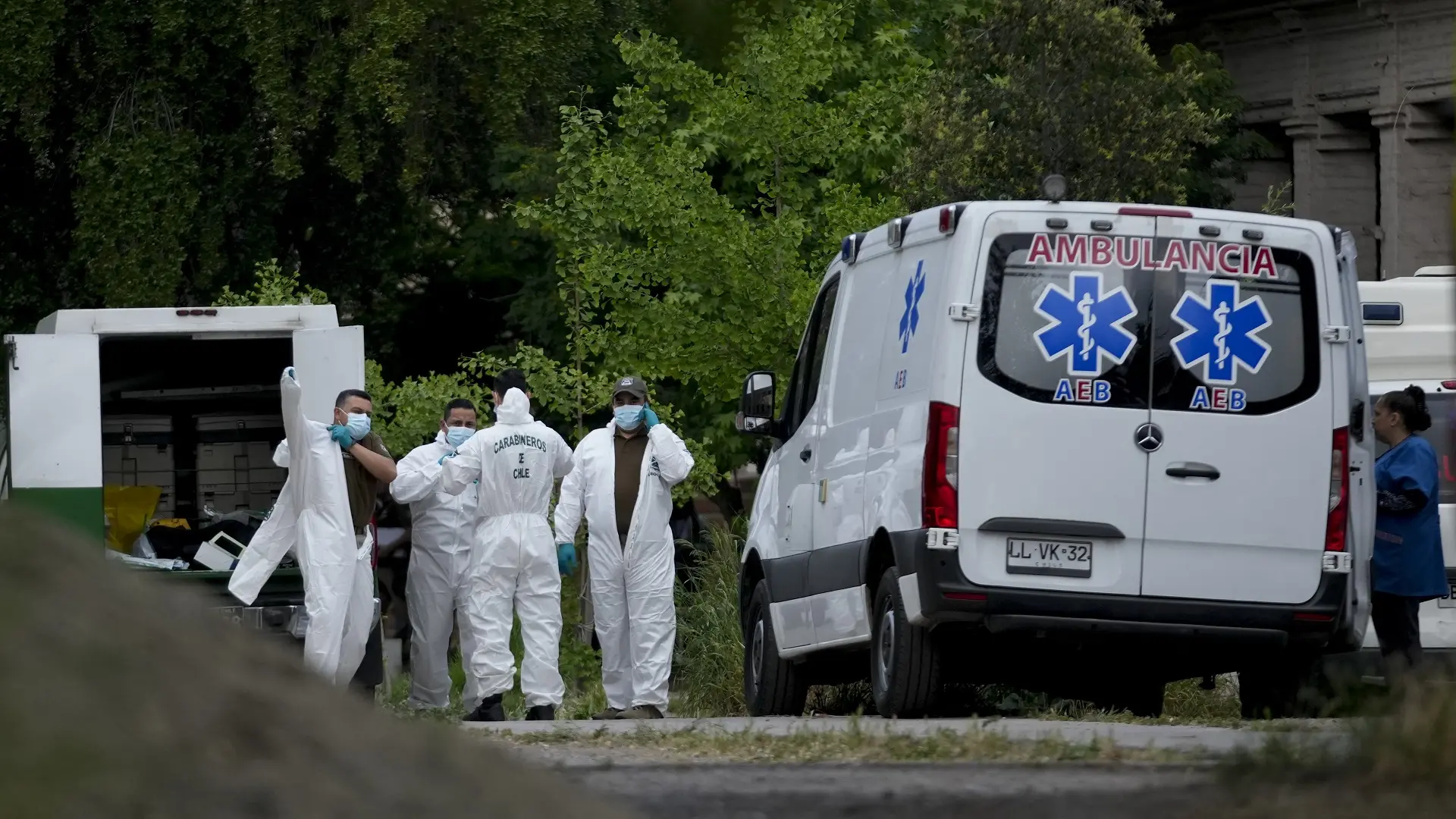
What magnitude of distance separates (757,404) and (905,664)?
233 cm

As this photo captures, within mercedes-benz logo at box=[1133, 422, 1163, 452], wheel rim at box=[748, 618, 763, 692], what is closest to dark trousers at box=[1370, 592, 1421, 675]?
mercedes-benz logo at box=[1133, 422, 1163, 452]

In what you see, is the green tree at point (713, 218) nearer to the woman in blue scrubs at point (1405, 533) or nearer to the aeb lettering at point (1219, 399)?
the woman in blue scrubs at point (1405, 533)

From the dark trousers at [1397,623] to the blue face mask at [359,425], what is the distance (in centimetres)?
502

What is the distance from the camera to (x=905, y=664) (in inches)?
359

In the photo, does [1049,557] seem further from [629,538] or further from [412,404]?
[412,404]

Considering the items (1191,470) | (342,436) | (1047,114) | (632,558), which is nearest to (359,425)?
(342,436)

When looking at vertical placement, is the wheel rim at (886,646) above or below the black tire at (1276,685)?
above

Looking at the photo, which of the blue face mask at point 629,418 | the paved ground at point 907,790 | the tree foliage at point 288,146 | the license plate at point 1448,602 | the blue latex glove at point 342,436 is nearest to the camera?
the tree foliage at point 288,146

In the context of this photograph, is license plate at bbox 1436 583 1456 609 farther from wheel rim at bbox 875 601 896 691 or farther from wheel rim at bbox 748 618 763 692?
wheel rim at bbox 875 601 896 691

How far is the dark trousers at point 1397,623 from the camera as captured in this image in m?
10.6

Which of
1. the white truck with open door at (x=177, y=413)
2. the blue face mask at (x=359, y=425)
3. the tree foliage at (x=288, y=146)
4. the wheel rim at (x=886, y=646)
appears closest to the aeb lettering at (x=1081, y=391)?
the wheel rim at (x=886, y=646)

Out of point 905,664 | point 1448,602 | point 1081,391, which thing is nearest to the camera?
point 1081,391

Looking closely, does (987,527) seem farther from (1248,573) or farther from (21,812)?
(21,812)

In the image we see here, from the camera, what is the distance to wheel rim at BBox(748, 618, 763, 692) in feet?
37.4
